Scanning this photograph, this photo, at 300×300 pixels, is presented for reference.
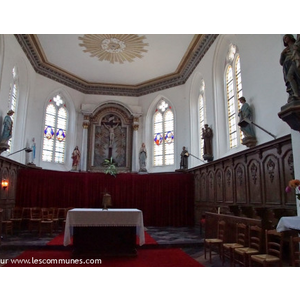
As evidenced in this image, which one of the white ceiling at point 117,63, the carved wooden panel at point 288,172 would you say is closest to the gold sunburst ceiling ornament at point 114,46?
the white ceiling at point 117,63

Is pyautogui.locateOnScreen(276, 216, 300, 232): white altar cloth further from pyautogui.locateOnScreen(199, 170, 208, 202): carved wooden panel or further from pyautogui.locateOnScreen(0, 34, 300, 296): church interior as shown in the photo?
pyautogui.locateOnScreen(199, 170, 208, 202): carved wooden panel

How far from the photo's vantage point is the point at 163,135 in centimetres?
1603

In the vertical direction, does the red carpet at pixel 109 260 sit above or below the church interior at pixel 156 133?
below

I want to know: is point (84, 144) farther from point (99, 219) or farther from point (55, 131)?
point (99, 219)

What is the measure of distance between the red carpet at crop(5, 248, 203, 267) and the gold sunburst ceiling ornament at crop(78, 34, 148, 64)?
30.7ft

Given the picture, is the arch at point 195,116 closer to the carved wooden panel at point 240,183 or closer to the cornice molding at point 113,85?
A: the cornice molding at point 113,85

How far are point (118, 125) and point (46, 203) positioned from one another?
614 cm

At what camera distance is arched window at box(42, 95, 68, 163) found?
48.3 ft

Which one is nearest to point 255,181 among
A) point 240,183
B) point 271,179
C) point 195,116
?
point 271,179

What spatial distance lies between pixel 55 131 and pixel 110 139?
122 inches

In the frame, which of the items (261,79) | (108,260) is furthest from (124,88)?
(108,260)

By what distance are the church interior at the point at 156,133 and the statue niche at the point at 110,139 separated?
60mm

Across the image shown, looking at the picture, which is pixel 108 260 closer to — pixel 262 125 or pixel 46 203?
pixel 262 125

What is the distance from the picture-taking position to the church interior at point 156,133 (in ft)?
23.6
